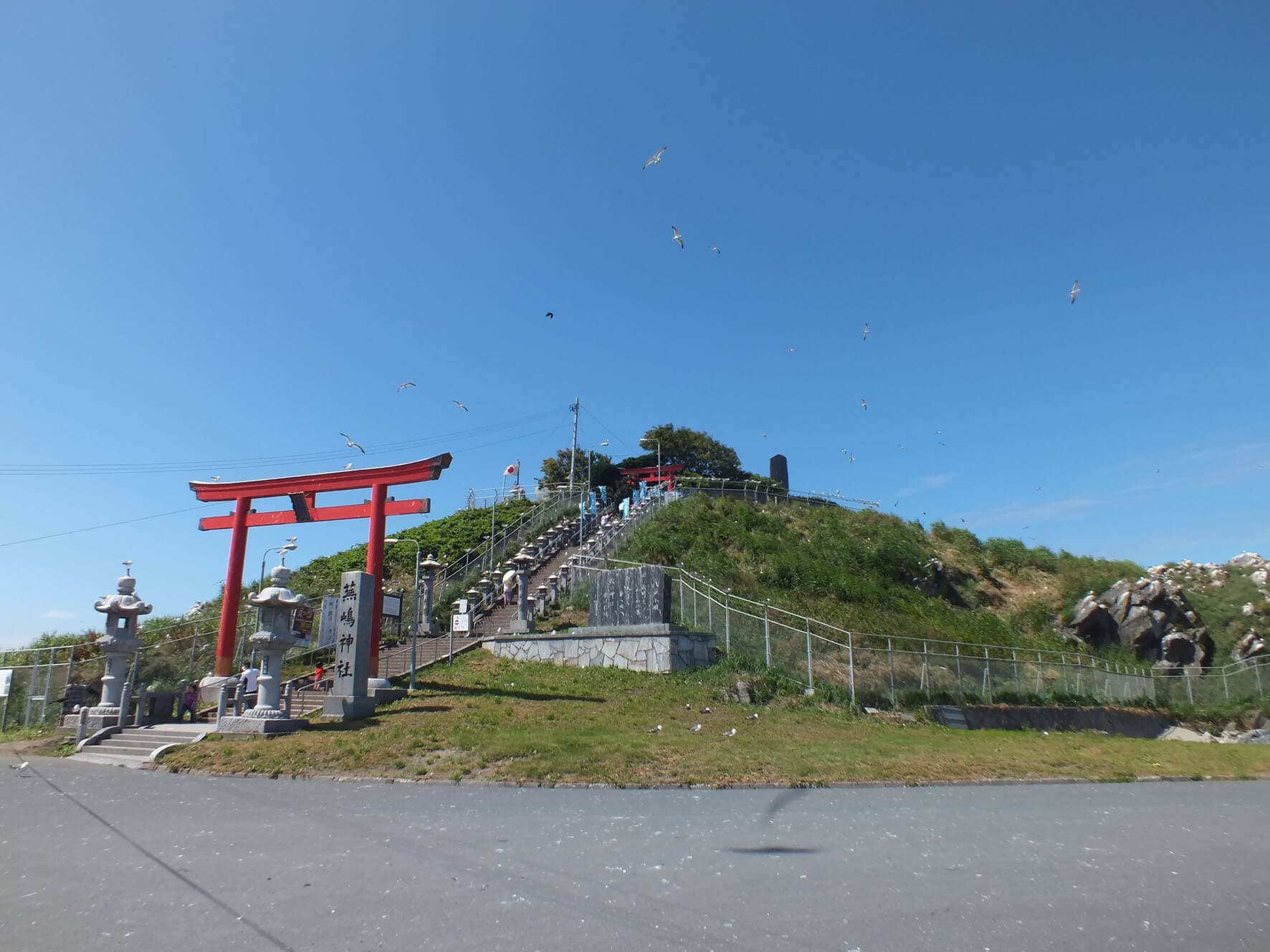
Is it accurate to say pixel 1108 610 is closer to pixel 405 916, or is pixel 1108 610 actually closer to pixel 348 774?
pixel 348 774

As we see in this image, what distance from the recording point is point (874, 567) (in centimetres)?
3525

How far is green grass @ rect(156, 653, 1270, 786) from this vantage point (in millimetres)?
11797

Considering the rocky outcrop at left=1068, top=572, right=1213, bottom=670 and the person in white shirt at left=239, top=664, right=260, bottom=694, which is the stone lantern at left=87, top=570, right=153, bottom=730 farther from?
the rocky outcrop at left=1068, top=572, right=1213, bottom=670

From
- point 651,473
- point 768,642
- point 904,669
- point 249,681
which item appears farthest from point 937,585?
point 651,473

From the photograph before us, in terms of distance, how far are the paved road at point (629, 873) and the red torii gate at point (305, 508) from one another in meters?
12.1

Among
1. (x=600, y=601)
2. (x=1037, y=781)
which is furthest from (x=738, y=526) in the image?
(x=1037, y=781)

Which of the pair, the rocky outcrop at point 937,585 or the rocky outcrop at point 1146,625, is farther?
the rocky outcrop at point 937,585

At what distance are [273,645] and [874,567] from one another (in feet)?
85.8

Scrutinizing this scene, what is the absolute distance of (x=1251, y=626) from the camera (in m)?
34.9

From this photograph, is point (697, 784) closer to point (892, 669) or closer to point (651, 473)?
point (892, 669)

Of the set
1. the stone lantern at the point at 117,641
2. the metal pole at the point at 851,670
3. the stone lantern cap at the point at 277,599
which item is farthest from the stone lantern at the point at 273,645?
the metal pole at the point at 851,670

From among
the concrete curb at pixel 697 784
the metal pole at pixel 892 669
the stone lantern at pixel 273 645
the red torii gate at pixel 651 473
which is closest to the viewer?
the concrete curb at pixel 697 784

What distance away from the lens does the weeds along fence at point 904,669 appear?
19234 millimetres

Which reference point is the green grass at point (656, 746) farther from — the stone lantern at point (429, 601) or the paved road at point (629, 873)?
the stone lantern at point (429, 601)
